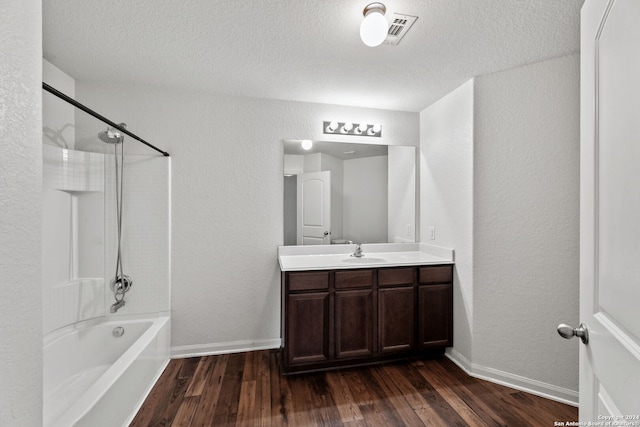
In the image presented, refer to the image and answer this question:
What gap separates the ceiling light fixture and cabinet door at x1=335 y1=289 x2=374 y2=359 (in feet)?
5.70

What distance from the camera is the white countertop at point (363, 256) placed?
7.81ft

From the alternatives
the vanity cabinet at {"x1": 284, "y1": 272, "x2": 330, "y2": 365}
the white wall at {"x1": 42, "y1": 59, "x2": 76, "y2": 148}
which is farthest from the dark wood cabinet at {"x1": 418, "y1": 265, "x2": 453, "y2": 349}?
the white wall at {"x1": 42, "y1": 59, "x2": 76, "y2": 148}

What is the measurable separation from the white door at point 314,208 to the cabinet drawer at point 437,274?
936 millimetres

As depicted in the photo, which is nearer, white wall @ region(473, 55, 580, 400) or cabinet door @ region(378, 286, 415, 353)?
white wall @ region(473, 55, 580, 400)

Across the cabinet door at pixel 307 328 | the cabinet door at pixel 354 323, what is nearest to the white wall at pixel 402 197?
the cabinet door at pixel 354 323

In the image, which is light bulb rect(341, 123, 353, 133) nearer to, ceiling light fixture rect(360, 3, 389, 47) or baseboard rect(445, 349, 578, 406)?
ceiling light fixture rect(360, 3, 389, 47)

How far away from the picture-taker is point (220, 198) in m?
2.66

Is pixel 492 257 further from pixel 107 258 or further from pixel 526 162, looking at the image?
pixel 107 258

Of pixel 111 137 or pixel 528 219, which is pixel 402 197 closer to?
pixel 528 219

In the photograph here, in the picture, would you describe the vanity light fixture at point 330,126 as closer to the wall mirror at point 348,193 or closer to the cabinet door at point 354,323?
the wall mirror at point 348,193

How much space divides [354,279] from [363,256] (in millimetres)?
550

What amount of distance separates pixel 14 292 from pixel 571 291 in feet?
8.96

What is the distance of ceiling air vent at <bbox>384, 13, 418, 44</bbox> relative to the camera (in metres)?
1.59

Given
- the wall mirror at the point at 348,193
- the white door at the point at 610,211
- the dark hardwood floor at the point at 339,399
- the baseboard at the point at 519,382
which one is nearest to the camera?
the white door at the point at 610,211
